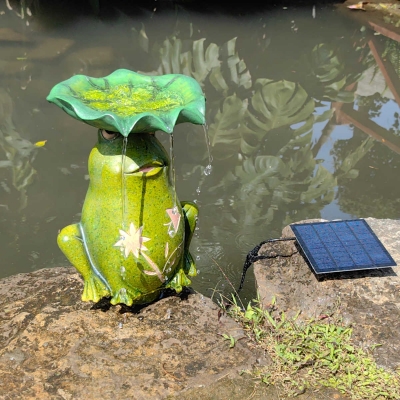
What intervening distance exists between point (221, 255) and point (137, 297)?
1.47 metres

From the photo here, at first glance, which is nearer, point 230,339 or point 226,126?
point 230,339

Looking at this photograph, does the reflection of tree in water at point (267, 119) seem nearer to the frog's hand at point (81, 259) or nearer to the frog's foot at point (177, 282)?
the frog's foot at point (177, 282)

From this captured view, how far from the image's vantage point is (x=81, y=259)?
108 inches

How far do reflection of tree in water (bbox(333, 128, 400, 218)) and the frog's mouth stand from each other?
2881 millimetres

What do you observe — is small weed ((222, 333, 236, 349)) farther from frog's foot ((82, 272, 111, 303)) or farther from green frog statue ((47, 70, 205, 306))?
frog's foot ((82, 272, 111, 303))

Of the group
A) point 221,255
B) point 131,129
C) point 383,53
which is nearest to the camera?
point 131,129

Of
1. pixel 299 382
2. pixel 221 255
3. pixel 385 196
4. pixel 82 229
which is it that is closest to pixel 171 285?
pixel 82 229

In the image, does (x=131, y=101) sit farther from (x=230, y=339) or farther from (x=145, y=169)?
(x=230, y=339)

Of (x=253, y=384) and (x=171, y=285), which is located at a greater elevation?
(x=171, y=285)

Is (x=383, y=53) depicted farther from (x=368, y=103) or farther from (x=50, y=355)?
(x=50, y=355)

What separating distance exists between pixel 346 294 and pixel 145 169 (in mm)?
1424

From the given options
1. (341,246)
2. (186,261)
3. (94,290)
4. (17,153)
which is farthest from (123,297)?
(17,153)

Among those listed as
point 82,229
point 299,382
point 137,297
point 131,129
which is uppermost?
point 131,129

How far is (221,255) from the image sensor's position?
4176mm
